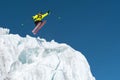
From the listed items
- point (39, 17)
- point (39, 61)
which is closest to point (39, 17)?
point (39, 17)

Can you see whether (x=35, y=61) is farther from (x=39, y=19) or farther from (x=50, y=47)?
(x=39, y=19)

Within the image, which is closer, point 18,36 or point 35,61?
point 35,61

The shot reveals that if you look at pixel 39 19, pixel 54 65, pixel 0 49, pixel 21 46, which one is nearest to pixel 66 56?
pixel 54 65

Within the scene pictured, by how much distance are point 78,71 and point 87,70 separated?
3.21 m

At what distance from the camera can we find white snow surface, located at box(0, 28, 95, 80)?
302 ft

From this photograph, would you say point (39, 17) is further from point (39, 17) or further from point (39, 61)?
point (39, 61)

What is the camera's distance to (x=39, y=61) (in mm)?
95562

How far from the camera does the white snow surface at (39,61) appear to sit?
92.1 metres

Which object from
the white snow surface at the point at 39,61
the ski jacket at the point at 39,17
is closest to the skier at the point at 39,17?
the ski jacket at the point at 39,17

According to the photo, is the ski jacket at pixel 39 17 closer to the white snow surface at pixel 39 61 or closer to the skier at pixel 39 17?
the skier at pixel 39 17

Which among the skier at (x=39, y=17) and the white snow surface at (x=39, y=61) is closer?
the skier at (x=39, y=17)

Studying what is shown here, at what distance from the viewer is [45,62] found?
95688mm

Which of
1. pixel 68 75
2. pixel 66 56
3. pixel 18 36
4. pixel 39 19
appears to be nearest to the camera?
pixel 39 19

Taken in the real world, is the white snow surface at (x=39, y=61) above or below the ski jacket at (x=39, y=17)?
above
